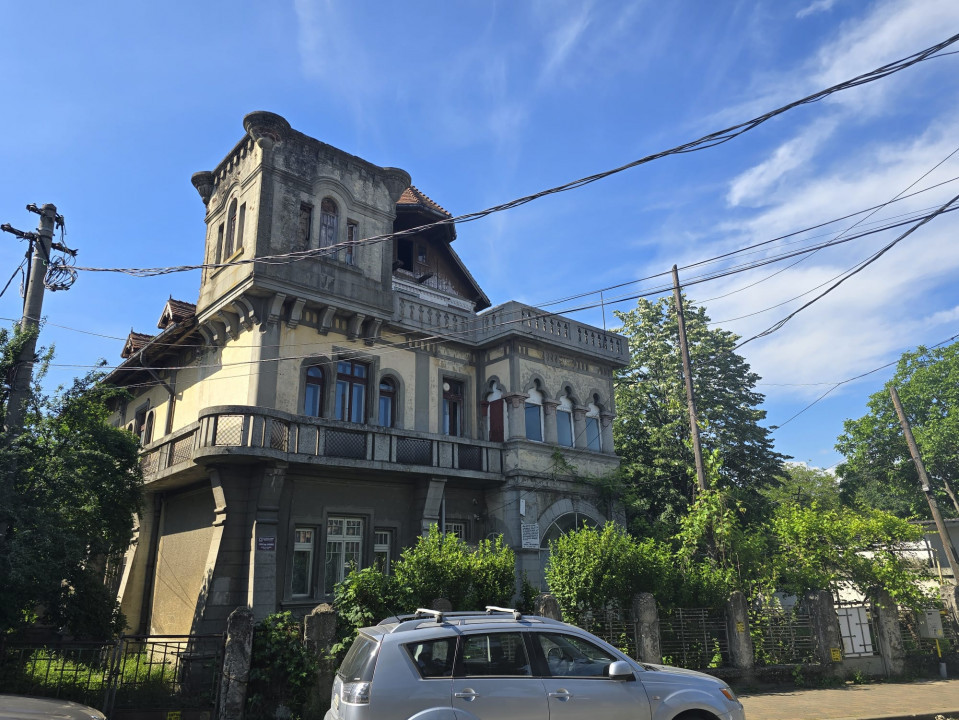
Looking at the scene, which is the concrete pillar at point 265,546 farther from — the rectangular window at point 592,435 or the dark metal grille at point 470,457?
the rectangular window at point 592,435

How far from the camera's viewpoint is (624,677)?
7211 mm

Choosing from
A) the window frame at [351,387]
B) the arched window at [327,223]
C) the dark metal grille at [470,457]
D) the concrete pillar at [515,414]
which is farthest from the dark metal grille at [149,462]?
the concrete pillar at [515,414]

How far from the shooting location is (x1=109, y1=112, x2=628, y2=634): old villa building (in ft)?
49.9

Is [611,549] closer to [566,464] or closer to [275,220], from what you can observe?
[566,464]

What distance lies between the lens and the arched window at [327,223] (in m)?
19.0

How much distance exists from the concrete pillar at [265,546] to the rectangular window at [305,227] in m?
6.62

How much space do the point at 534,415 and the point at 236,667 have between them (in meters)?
12.6

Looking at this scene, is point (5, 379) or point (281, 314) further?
point (281, 314)

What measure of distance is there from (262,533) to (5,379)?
5821mm

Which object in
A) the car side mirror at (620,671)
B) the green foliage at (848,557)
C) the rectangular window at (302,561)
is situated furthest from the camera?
the green foliage at (848,557)

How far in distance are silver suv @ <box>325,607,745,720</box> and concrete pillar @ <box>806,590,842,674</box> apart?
9220 millimetres

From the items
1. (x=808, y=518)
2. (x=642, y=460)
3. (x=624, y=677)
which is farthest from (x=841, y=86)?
(x=642, y=460)

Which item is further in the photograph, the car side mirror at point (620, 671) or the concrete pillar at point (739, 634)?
the concrete pillar at point (739, 634)

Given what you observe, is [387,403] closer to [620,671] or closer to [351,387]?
[351,387]
